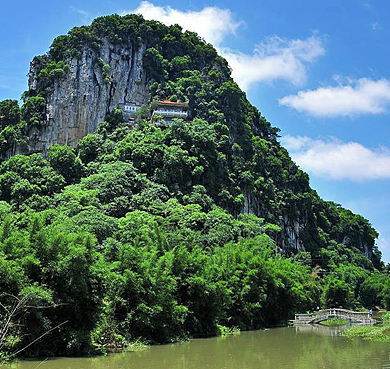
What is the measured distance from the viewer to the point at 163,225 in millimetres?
41031

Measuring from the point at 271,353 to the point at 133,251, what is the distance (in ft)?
23.6

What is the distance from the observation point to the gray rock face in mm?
66000

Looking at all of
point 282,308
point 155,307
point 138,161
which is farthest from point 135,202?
point 155,307

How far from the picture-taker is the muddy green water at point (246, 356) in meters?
16.0

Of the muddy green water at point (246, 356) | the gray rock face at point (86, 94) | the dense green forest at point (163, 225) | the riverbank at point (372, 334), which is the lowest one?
the riverbank at point (372, 334)

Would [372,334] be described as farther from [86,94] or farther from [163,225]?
[86,94]

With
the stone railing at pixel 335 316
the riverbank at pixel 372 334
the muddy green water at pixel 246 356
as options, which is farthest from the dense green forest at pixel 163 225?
the riverbank at pixel 372 334

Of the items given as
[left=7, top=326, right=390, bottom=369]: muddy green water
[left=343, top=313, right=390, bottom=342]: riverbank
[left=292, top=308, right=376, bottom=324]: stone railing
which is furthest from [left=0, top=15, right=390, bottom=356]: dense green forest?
[left=343, top=313, right=390, bottom=342]: riverbank

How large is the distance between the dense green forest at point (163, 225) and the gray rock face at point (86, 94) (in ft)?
4.33

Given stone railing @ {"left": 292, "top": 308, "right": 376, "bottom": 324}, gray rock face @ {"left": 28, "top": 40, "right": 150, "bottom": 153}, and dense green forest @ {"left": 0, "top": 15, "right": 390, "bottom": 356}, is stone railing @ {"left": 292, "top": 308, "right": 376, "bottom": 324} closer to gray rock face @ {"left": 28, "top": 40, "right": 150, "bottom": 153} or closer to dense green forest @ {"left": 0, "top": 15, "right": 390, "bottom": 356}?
dense green forest @ {"left": 0, "top": 15, "right": 390, "bottom": 356}

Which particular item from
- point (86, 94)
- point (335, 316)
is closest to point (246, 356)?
point (335, 316)

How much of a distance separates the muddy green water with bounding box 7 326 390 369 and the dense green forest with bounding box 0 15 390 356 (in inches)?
53.1

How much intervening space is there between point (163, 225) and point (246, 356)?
2305 centimetres

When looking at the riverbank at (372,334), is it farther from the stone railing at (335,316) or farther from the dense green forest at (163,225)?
the dense green forest at (163,225)
